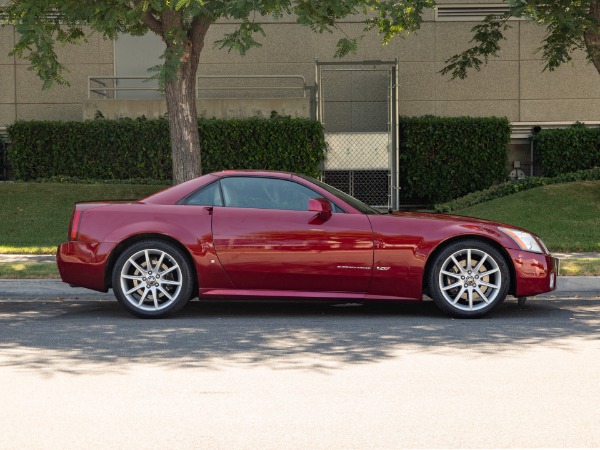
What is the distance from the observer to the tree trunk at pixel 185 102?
1455cm

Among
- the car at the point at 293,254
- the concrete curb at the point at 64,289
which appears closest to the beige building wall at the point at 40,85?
the concrete curb at the point at 64,289

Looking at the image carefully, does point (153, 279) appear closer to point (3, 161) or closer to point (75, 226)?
point (75, 226)

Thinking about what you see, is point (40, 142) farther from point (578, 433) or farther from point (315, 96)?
point (578, 433)

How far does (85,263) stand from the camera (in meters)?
9.05

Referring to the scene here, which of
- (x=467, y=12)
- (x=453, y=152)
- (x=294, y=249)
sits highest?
(x=467, y=12)

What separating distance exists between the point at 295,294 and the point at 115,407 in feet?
11.4

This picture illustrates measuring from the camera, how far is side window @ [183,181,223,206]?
912cm

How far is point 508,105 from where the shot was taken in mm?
24031

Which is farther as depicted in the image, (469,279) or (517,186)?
(517,186)

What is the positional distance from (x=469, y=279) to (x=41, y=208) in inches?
457

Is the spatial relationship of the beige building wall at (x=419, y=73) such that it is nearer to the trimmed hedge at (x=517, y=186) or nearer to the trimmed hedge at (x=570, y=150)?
the trimmed hedge at (x=570, y=150)

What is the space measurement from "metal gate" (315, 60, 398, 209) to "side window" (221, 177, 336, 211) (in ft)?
39.2

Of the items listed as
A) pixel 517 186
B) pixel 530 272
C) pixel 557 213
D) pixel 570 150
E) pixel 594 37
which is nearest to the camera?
pixel 530 272

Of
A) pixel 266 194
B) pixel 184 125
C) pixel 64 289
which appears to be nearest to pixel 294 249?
pixel 266 194
